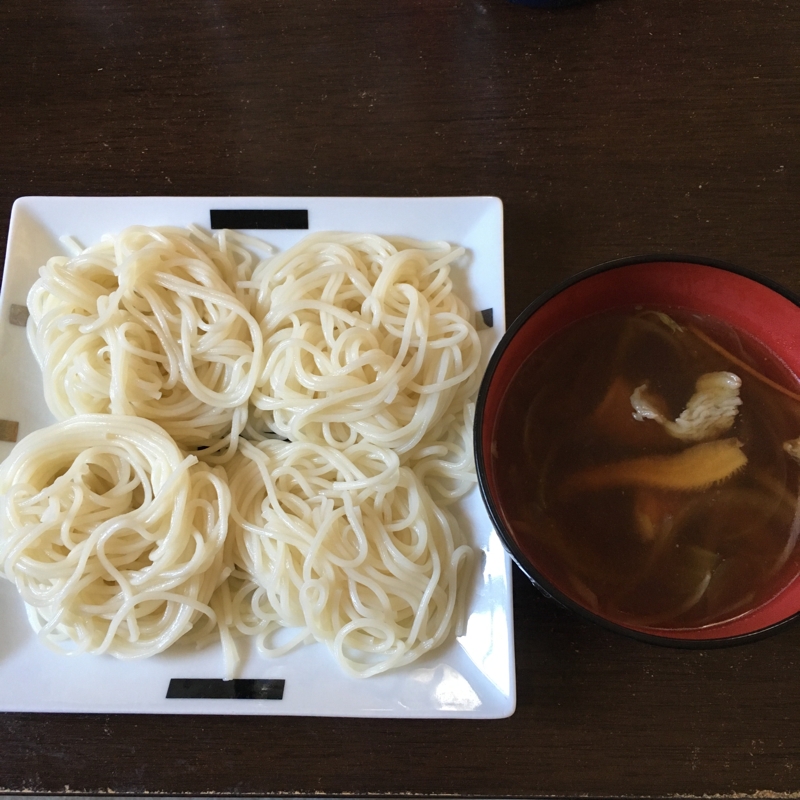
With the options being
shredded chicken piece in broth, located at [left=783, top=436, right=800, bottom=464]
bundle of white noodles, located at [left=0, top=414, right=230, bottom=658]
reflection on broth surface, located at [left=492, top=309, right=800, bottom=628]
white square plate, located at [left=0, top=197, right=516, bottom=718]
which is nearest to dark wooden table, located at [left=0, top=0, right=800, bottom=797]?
white square plate, located at [left=0, top=197, right=516, bottom=718]

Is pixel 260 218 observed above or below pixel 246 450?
above

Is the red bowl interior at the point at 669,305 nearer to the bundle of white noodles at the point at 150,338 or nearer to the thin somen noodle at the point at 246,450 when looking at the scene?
the thin somen noodle at the point at 246,450

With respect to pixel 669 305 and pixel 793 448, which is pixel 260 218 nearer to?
pixel 669 305

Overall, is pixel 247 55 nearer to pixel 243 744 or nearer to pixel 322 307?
pixel 322 307

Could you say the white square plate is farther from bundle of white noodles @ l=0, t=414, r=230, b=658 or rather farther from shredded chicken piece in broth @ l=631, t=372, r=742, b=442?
shredded chicken piece in broth @ l=631, t=372, r=742, b=442

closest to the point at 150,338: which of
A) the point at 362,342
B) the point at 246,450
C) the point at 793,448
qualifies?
the point at 246,450

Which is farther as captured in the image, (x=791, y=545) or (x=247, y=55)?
(x=247, y=55)

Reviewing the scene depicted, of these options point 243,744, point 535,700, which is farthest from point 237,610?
point 535,700

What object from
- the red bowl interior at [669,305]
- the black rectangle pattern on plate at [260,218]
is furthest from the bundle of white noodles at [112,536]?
the red bowl interior at [669,305]
